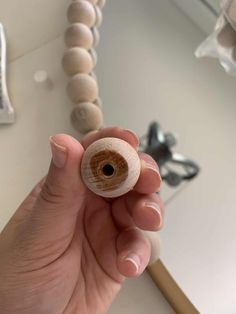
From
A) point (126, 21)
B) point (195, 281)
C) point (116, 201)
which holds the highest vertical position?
point (126, 21)

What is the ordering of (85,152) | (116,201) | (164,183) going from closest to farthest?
1. (85,152)
2. (116,201)
3. (164,183)

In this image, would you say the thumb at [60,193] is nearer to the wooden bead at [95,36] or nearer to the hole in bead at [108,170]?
the hole in bead at [108,170]

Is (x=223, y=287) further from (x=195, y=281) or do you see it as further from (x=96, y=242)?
(x=96, y=242)

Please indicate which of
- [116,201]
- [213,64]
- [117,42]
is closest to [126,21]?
[117,42]

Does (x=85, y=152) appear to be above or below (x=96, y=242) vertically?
above

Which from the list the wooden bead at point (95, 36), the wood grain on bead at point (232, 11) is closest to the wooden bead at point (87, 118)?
the wooden bead at point (95, 36)

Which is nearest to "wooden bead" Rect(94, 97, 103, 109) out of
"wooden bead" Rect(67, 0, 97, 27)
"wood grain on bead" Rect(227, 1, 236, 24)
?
"wooden bead" Rect(67, 0, 97, 27)

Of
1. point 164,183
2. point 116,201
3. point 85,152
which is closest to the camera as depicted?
point 85,152

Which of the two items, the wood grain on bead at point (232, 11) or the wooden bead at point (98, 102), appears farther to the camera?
the wooden bead at point (98, 102)
